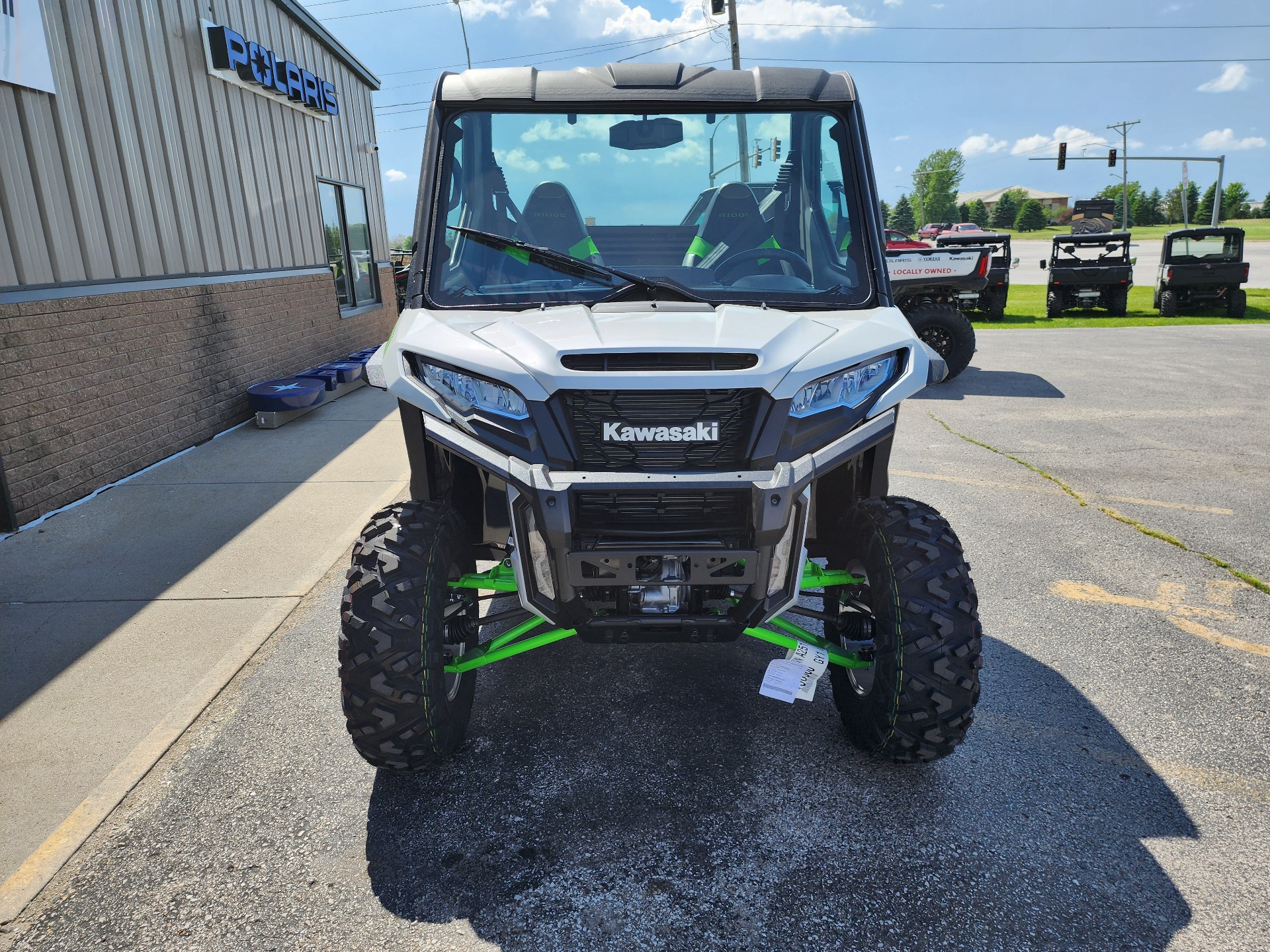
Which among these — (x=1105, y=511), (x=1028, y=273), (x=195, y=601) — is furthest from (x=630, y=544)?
(x=1028, y=273)

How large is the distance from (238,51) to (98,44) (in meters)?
2.49

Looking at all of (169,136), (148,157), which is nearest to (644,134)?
(148,157)

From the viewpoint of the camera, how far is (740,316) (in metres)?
2.99

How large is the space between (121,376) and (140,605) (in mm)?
3227

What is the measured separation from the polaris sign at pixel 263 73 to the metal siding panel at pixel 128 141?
5.55 ft

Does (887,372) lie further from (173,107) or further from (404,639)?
(173,107)

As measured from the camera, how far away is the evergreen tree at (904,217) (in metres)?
114

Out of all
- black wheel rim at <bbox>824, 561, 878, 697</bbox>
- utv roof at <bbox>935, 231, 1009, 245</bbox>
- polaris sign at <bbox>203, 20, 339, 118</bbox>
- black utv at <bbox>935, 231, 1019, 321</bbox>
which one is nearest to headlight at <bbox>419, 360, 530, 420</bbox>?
black wheel rim at <bbox>824, 561, 878, 697</bbox>

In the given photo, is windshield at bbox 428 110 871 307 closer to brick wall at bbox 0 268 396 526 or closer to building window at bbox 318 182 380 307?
brick wall at bbox 0 268 396 526

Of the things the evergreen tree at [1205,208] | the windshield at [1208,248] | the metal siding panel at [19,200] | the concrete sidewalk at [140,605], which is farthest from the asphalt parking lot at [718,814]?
the evergreen tree at [1205,208]

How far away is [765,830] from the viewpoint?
2834 millimetres

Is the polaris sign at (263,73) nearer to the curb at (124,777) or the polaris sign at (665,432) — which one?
the curb at (124,777)

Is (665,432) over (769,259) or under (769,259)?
under

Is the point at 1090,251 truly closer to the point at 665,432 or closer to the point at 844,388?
the point at 844,388
